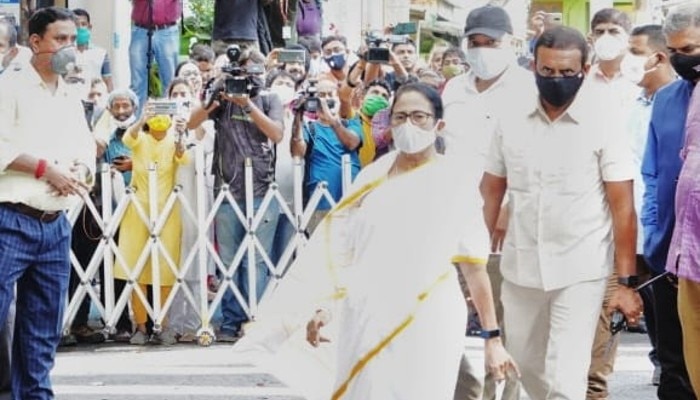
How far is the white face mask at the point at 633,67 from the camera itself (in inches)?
317

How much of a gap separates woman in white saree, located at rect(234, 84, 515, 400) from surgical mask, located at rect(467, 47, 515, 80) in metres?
0.76

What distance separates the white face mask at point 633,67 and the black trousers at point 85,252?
4.32 metres

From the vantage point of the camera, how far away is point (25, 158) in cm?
694

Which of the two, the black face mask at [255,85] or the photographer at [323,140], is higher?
the black face mask at [255,85]

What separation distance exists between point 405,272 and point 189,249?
536cm

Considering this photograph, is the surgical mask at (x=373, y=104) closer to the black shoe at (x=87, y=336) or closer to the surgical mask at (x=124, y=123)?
the surgical mask at (x=124, y=123)

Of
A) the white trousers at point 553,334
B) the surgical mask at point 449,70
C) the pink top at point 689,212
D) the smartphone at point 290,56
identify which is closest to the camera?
the pink top at point 689,212

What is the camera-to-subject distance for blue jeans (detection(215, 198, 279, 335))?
425 inches

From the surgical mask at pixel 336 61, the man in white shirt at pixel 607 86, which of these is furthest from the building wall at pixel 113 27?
the man in white shirt at pixel 607 86

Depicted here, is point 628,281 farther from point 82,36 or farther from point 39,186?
point 82,36

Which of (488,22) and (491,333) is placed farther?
(488,22)

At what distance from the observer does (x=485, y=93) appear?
21.8ft

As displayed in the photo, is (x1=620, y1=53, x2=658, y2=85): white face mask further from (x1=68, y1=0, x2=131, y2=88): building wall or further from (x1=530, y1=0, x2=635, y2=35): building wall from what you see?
(x1=68, y1=0, x2=131, y2=88): building wall

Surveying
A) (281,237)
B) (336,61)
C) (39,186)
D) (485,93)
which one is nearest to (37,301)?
(39,186)
